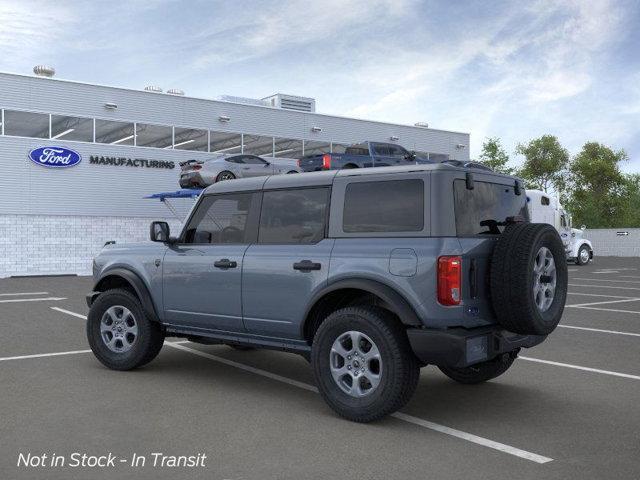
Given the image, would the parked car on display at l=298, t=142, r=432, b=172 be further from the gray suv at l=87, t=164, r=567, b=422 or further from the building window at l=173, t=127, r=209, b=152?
the gray suv at l=87, t=164, r=567, b=422

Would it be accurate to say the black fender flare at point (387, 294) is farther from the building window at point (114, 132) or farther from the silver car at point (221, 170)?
the building window at point (114, 132)

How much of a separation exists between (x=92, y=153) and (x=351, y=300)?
81.0 ft

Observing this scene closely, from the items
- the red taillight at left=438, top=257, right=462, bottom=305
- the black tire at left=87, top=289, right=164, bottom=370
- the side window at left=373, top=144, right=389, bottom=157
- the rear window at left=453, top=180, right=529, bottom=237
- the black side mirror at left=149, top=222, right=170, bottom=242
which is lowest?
the black tire at left=87, top=289, right=164, bottom=370

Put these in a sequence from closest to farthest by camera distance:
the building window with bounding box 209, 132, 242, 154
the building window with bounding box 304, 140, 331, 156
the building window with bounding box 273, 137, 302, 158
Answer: the building window with bounding box 209, 132, 242, 154 → the building window with bounding box 273, 137, 302, 158 → the building window with bounding box 304, 140, 331, 156

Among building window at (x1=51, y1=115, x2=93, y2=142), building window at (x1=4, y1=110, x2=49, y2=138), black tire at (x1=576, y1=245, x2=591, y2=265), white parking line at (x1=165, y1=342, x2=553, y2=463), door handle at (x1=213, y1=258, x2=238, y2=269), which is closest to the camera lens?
white parking line at (x1=165, y1=342, x2=553, y2=463)

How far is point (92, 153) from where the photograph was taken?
27953 millimetres

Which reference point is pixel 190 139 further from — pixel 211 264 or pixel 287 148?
pixel 211 264

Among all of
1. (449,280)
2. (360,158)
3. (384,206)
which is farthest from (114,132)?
(449,280)

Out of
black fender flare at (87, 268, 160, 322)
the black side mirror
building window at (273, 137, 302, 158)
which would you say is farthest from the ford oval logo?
the black side mirror

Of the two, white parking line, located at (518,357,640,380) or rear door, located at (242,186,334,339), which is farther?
white parking line, located at (518,357,640,380)

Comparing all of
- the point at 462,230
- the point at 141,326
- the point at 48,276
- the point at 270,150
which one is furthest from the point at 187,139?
the point at 462,230

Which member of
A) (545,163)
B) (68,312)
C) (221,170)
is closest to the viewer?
(68,312)

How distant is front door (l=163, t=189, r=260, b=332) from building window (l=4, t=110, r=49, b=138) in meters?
22.5

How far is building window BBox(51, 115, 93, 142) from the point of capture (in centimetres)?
2711
